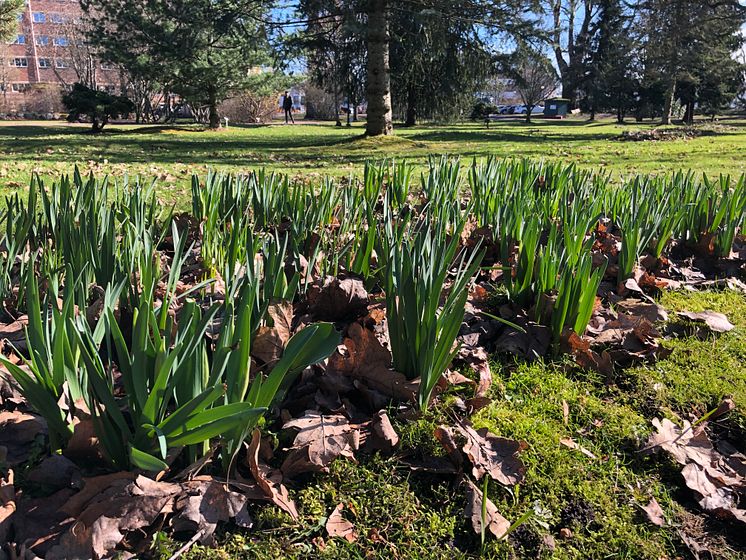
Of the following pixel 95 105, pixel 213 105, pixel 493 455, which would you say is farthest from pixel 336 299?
Answer: pixel 213 105

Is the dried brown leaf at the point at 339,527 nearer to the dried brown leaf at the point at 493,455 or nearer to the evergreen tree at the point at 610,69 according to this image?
the dried brown leaf at the point at 493,455

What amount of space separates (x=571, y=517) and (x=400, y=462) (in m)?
0.50

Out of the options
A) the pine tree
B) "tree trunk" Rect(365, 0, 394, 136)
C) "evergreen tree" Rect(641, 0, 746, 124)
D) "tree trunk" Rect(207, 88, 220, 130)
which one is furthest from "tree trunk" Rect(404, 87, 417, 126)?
"tree trunk" Rect(365, 0, 394, 136)

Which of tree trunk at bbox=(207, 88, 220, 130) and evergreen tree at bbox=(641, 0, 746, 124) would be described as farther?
tree trunk at bbox=(207, 88, 220, 130)

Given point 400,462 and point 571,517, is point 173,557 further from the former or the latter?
point 571,517

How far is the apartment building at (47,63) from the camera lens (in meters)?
45.5

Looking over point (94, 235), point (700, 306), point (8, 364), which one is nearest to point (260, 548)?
point (8, 364)

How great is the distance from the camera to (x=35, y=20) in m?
63.4

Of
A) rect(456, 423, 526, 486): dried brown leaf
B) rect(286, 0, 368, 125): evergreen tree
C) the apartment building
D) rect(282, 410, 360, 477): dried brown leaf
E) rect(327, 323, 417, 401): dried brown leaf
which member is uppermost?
the apartment building

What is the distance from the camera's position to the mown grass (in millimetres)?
1539

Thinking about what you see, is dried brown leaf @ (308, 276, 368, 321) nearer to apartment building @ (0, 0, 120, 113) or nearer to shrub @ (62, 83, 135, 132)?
shrub @ (62, 83, 135, 132)

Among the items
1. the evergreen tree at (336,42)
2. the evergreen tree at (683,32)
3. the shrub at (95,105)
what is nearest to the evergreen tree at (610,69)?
the evergreen tree at (683,32)

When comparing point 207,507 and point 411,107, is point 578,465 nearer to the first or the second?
point 207,507

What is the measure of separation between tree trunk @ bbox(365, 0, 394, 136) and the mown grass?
11204 mm
